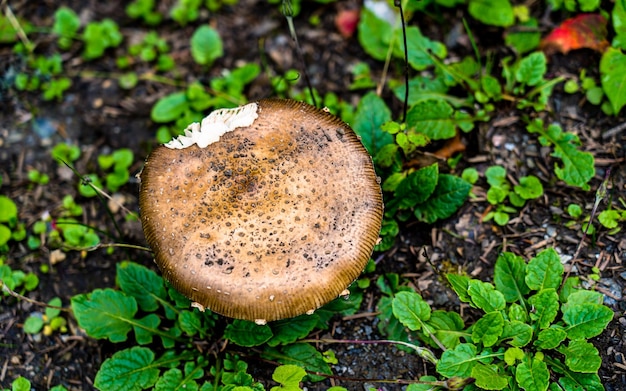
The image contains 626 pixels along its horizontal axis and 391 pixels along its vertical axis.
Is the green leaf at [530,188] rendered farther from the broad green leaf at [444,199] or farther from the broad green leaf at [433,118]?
the broad green leaf at [433,118]

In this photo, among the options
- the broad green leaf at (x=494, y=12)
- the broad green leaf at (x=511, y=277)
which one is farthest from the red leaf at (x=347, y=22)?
the broad green leaf at (x=511, y=277)

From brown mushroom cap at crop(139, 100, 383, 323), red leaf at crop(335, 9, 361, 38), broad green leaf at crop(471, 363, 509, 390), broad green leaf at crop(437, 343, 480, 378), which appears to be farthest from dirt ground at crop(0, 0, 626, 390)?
brown mushroom cap at crop(139, 100, 383, 323)

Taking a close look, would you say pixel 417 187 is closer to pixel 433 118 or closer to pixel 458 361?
pixel 433 118

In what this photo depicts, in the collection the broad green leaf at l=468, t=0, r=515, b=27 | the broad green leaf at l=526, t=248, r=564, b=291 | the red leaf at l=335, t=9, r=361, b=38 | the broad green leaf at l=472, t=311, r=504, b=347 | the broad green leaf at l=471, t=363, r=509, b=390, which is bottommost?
the broad green leaf at l=471, t=363, r=509, b=390

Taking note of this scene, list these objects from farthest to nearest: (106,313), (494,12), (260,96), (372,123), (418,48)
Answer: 1. (260,96)
2. (494,12)
3. (418,48)
4. (372,123)
5. (106,313)

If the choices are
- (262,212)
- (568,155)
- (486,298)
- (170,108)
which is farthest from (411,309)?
(170,108)

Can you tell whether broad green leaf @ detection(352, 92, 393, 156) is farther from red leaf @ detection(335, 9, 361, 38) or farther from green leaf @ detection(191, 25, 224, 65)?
green leaf @ detection(191, 25, 224, 65)
